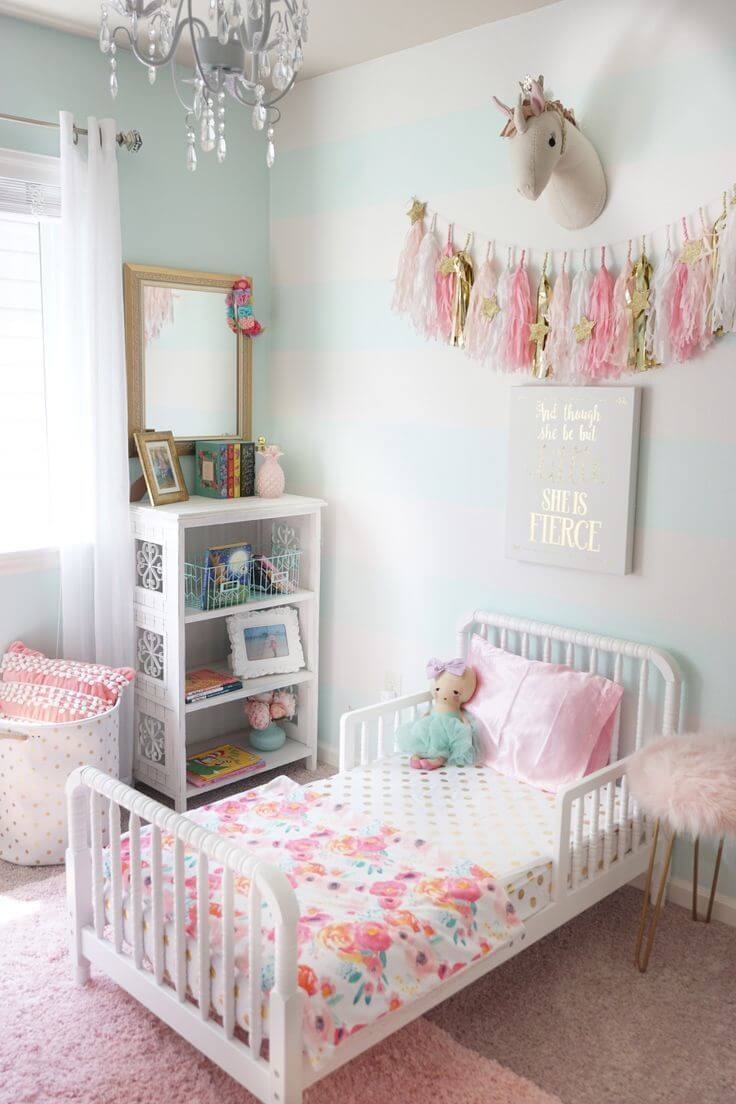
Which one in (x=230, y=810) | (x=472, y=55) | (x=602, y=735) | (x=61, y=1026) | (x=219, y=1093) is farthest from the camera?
(x=472, y=55)

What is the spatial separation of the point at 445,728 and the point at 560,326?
1.24 metres

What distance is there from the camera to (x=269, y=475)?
11.8 ft

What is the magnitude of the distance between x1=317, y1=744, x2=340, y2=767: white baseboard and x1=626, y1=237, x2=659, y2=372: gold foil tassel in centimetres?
190

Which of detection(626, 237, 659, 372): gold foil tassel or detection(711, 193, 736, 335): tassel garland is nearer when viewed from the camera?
detection(711, 193, 736, 335): tassel garland

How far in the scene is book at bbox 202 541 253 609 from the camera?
3.44 metres

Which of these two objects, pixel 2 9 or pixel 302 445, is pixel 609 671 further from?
pixel 2 9

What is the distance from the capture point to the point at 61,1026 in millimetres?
2246

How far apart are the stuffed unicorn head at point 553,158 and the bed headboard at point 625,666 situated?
1.20m

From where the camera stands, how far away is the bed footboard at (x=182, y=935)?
1764 millimetres

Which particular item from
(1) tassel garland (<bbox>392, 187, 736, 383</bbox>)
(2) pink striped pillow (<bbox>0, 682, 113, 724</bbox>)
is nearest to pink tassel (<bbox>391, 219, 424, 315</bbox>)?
(1) tassel garland (<bbox>392, 187, 736, 383</bbox>)

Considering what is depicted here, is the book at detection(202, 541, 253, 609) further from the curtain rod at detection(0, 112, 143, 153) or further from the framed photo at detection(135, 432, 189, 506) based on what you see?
the curtain rod at detection(0, 112, 143, 153)

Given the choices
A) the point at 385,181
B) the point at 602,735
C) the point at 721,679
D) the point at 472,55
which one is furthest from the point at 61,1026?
the point at 472,55

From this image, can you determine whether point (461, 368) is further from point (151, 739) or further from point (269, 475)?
point (151, 739)

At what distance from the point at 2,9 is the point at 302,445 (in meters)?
1.72
